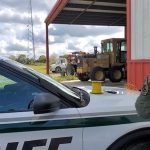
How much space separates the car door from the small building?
4621mm

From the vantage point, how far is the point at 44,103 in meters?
3.97

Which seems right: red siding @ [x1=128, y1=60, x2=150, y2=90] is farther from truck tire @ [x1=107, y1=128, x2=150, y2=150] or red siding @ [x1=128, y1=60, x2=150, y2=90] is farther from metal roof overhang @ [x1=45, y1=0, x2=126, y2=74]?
metal roof overhang @ [x1=45, y1=0, x2=126, y2=74]

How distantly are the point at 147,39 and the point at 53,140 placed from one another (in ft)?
29.6

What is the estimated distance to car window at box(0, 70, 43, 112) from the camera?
163 inches

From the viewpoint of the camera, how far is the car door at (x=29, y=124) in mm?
3980

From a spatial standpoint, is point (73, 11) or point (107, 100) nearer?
point (107, 100)

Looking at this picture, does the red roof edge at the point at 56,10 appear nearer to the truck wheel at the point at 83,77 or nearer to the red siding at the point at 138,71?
the truck wheel at the point at 83,77

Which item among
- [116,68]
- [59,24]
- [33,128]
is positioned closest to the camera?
[33,128]

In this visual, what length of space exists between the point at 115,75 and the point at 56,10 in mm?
5455

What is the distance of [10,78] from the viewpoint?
4.15 meters

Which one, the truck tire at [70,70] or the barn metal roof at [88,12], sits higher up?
the barn metal roof at [88,12]


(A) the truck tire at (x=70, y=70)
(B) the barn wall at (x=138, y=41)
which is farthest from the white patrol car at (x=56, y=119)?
(A) the truck tire at (x=70, y=70)

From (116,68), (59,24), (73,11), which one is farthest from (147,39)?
(59,24)

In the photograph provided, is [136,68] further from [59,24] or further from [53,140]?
[59,24]
